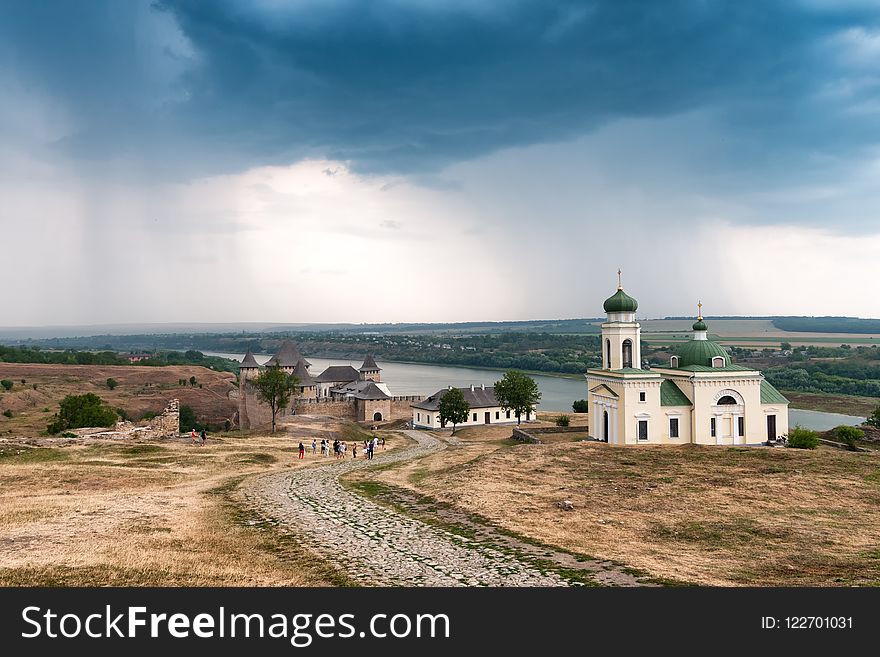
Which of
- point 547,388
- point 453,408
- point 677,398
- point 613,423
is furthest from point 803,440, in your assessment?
point 547,388

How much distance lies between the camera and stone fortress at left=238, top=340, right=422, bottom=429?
5112 centimetres

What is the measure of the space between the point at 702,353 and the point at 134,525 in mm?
27055

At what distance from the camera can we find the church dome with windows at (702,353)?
31719 mm

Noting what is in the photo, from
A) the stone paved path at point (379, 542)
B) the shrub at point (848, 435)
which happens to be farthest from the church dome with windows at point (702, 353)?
the stone paved path at point (379, 542)

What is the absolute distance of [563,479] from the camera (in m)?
19.0

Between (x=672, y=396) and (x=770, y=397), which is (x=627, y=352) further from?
(x=770, y=397)

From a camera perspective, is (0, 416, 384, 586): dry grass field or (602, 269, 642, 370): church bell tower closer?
(0, 416, 384, 586): dry grass field

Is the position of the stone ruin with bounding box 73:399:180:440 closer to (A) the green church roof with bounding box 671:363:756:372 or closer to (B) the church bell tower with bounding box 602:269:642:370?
(B) the church bell tower with bounding box 602:269:642:370

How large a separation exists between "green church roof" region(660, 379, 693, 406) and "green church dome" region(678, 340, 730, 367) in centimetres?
175

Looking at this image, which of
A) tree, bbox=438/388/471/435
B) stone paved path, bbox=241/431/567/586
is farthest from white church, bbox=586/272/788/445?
stone paved path, bbox=241/431/567/586

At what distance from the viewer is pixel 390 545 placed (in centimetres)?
1146
